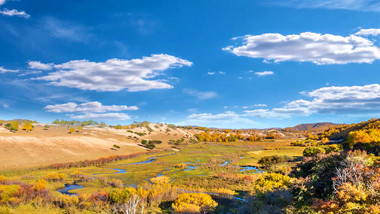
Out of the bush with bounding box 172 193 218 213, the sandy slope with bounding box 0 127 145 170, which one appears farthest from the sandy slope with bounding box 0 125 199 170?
the bush with bounding box 172 193 218 213

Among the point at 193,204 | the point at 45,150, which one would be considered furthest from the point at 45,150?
the point at 193,204

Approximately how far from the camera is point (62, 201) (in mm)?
25234

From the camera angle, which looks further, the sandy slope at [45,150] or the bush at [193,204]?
the sandy slope at [45,150]

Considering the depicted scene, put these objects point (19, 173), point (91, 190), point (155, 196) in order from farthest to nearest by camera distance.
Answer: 1. point (19, 173)
2. point (91, 190)
3. point (155, 196)

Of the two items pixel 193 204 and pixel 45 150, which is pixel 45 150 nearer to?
pixel 45 150

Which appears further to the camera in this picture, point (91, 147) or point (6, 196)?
point (91, 147)

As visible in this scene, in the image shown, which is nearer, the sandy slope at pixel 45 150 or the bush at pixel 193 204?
the bush at pixel 193 204

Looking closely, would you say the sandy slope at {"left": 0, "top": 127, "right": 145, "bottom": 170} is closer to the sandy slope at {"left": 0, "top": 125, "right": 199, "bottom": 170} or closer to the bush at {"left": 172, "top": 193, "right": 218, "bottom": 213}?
the sandy slope at {"left": 0, "top": 125, "right": 199, "bottom": 170}

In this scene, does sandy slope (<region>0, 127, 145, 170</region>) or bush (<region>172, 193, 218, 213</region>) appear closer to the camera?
bush (<region>172, 193, 218, 213</region>)

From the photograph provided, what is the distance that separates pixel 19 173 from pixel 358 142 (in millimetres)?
86751

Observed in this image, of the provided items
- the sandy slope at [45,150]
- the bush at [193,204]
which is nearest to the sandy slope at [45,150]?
the sandy slope at [45,150]

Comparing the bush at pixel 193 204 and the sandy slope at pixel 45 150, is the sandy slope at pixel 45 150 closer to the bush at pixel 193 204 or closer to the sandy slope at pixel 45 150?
the sandy slope at pixel 45 150

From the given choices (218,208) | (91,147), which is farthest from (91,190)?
(91,147)

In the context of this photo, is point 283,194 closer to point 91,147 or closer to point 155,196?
point 155,196
